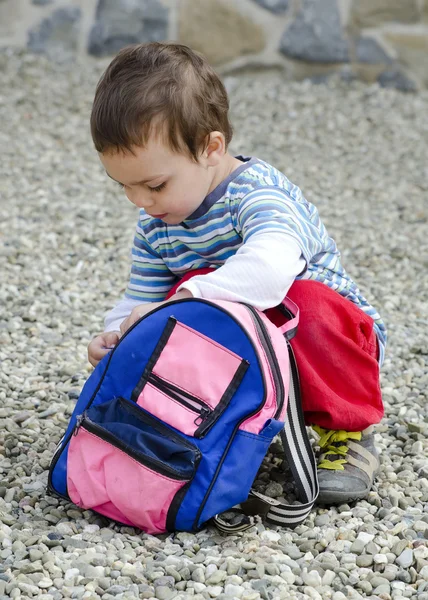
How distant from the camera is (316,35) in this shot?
5.42 metres

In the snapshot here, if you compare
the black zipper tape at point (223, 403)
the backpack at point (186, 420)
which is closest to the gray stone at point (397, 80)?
the backpack at point (186, 420)

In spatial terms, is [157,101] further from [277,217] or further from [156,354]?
[156,354]

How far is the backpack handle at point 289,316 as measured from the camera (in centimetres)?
180

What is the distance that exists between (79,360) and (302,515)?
A: 1.05m

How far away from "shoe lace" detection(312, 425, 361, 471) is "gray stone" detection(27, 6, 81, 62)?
13.2 ft

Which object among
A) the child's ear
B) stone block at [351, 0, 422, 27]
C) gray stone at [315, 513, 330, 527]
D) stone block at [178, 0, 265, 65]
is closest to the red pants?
gray stone at [315, 513, 330, 527]

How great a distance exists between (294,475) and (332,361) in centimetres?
26

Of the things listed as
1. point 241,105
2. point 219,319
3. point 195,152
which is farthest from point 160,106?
point 241,105

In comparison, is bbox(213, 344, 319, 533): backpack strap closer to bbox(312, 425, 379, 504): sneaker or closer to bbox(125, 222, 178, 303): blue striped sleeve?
bbox(312, 425, 379, 504): sneaker

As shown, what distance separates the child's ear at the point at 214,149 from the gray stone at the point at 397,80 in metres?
3.90

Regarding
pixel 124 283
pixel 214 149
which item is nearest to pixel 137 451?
pixel 214 149

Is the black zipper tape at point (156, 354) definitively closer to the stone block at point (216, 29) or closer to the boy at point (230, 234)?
the boy at point (230, 234)

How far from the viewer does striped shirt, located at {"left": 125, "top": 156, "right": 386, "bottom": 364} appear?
6.06ft

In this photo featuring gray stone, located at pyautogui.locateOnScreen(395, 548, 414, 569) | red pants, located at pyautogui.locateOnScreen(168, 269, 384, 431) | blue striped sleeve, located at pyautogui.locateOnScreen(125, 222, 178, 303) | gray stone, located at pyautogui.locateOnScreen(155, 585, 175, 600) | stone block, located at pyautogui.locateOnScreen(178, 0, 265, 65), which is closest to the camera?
gray stone, located at pyautogui.locateOnScreen(155, 585, 175, 600)
